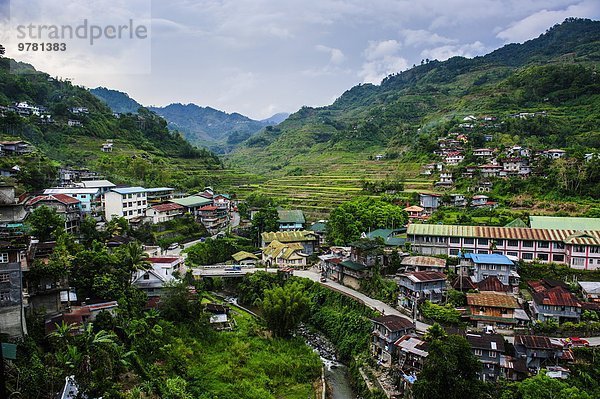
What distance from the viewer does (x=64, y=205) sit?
2958 cm

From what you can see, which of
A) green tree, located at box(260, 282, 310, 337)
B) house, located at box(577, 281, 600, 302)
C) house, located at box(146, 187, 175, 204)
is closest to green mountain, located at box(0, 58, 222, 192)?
house, located at box(146, 187, 175, 204)

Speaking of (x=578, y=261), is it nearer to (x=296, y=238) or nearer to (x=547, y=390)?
(x=547, y=390)

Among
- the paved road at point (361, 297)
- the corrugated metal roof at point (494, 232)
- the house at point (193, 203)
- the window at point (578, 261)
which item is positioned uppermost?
the house at point (193, 203)

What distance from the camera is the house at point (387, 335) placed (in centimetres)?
1994

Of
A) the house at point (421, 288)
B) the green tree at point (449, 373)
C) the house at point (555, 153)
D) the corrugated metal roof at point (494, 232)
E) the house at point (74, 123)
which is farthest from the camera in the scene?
the house at point (74, 123)

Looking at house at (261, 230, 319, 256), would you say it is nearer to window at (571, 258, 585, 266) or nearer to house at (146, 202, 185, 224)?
house at (146, 202, 185, 224)

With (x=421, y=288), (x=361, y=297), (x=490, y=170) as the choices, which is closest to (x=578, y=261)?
(x=421, y=288)

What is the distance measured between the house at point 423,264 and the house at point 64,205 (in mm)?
23530

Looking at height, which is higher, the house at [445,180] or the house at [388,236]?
the house at [445,180]

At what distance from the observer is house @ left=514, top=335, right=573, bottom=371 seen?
679 inches

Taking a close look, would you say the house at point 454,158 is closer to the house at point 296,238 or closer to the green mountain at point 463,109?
the green mountain at point 463,109

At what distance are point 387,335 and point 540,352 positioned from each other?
6.45m

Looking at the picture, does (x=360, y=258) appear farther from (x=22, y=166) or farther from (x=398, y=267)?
(x=22, y=166)

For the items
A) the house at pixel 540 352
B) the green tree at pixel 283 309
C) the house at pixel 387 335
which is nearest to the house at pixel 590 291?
the house at pixel 540 352
